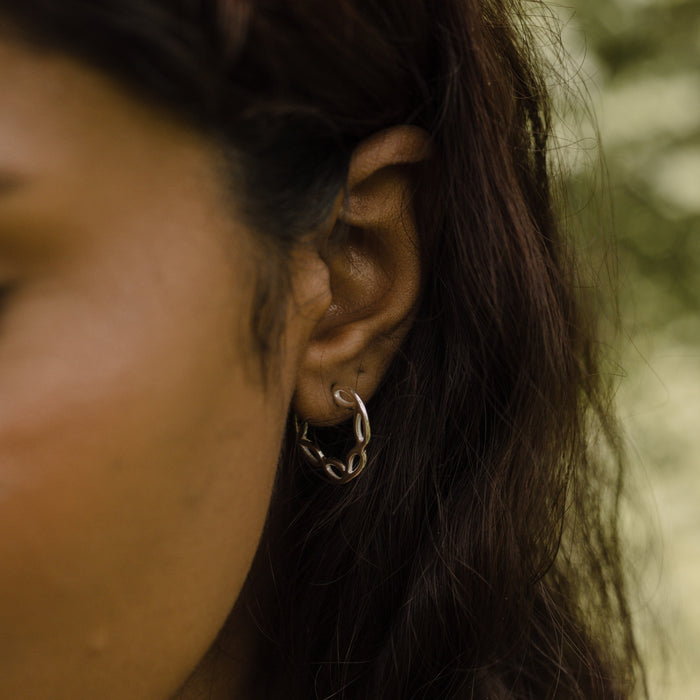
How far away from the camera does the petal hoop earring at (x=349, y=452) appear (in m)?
1.16

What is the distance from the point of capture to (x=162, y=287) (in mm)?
921

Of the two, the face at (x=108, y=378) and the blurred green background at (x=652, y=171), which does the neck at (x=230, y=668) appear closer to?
the face at (x=108, y=378)

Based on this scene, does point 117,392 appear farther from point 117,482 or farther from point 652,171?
point 652,171

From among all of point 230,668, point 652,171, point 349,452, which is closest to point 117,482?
point 349,452

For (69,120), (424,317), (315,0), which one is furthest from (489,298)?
(69,120)

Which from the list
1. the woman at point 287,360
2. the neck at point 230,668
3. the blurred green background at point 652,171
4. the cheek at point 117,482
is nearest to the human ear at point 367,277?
the woman at point 287,360

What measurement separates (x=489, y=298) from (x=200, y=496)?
459mm

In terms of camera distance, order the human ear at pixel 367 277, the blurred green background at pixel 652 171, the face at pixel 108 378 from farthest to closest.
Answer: the blurred green background at pixel 652 171
the human ear at pixel 367 277
the face at pixel 108 378

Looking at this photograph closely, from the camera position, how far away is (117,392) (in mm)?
898

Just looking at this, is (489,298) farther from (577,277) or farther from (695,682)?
(695,682)

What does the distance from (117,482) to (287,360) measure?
0.80 feet

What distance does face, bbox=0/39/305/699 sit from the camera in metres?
0.87

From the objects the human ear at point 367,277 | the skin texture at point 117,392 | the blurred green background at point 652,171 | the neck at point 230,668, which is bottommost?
the neck at point 230,668

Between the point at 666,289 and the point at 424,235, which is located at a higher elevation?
the point at 666,289
